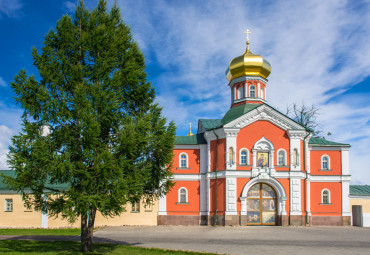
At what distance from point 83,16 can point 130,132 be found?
4375 millimetres

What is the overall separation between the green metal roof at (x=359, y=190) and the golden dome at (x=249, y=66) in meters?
9.91

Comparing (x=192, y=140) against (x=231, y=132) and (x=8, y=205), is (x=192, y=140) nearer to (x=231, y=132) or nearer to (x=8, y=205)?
(x=231, y=132)

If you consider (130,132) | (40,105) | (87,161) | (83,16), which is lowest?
(87,161)

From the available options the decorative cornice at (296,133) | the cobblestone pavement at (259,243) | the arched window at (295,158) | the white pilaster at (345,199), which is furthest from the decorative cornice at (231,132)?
the white pilaster at (345,199)

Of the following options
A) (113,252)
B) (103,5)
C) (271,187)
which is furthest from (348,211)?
(103,5)

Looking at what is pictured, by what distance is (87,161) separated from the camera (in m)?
10.8

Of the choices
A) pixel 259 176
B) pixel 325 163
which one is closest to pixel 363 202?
pixel 325 163

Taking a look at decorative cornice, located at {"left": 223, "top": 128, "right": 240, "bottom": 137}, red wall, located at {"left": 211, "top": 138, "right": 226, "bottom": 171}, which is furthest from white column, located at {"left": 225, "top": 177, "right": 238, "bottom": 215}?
decorative cornice, located at {"left": 223, "top": 128, "right": 240, "bottom": 137}

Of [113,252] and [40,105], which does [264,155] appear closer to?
[113,252]

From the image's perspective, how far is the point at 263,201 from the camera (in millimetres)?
22469

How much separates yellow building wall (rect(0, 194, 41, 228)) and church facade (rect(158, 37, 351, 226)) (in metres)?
7.54

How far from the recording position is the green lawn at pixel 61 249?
1138cm

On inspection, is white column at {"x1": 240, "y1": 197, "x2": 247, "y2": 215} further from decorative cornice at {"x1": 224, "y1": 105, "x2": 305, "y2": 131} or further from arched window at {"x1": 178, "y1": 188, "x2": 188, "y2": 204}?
decorative cornice at {"x1": 224, "y1": 105, "x2": 305, "y2": 131}

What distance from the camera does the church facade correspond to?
22125 mm
